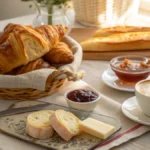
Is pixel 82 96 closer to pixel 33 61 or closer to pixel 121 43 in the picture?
pixel 33 61

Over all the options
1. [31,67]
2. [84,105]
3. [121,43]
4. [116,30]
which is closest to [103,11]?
[116,30]

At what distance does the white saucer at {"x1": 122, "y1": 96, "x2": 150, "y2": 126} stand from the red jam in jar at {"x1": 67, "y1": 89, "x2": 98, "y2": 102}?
0.08 m

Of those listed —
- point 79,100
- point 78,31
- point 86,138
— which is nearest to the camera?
point 86,138

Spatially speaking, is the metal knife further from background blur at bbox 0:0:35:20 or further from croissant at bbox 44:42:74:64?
background blur at bbox 0:0:35:20

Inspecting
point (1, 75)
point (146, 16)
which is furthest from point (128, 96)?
point (146, 16)

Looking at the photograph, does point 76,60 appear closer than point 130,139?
No

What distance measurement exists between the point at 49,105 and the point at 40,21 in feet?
2.03

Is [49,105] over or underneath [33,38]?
underneath

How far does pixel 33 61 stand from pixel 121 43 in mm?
356

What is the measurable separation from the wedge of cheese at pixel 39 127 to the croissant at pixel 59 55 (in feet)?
0.84

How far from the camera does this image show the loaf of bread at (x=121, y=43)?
1.36 meters

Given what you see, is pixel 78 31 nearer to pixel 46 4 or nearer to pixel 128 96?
pixel 46 4

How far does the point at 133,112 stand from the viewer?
0.99 metres

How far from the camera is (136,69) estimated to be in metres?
1.15
